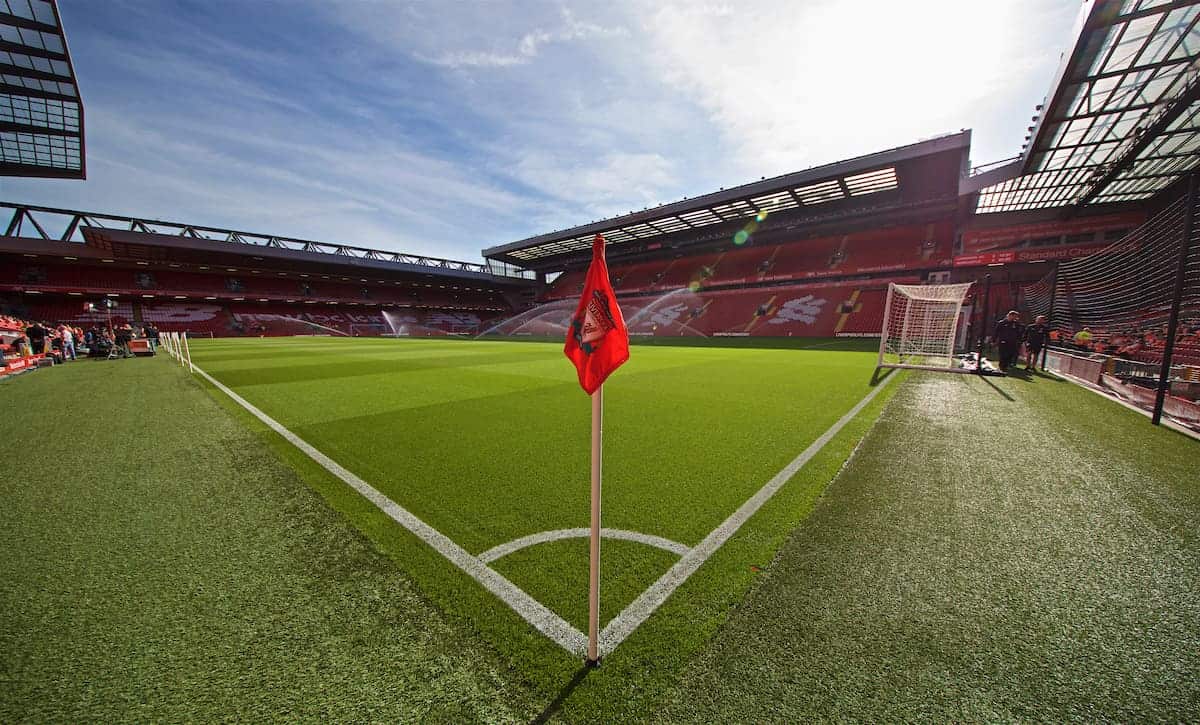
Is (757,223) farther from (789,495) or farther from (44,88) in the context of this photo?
(44,88)

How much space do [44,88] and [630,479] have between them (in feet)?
98.7

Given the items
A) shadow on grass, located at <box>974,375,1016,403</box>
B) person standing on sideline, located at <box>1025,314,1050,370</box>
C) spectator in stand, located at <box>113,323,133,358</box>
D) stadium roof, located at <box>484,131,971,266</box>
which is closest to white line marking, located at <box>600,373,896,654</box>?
shadow on grass, located at <box>974,375,1016,403</box>

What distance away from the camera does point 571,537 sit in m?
2.62

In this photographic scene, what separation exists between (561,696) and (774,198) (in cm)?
3566

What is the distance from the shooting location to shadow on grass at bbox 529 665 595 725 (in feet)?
4.57

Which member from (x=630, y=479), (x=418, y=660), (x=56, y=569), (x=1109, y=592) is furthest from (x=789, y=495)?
(x=56, y=569)

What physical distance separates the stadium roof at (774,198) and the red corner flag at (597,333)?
3029 cm

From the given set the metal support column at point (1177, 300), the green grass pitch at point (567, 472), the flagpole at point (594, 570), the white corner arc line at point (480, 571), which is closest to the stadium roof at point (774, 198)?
the metal support column at point (1177, 300)

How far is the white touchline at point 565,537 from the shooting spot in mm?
1823

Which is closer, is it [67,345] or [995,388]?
[995,388]

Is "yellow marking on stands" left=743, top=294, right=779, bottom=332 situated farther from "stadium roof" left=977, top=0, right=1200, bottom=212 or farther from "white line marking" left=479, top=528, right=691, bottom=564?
"white line marking" left=479, top=528, right=691, bottom=564

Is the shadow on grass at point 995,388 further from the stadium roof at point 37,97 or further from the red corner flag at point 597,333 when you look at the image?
the stadium roof at point 37,97

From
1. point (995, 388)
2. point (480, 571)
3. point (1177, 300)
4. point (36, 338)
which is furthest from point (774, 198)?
point (36, 338)

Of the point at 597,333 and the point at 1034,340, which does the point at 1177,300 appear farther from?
the point at 597,333
